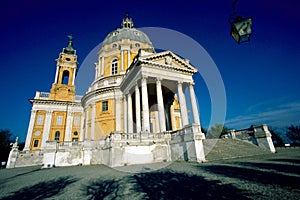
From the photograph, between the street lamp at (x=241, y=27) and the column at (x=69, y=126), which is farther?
the column at (x=69, y=126)

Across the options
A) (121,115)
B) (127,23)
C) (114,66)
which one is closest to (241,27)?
(121,115)

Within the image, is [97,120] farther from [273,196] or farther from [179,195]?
[273,196]

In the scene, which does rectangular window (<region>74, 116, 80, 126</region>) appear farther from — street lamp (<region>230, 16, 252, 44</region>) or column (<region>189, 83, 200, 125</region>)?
street lamp (<region>230, 16, 252, 44</region>)

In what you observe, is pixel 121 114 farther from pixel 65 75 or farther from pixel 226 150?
pixel 65 75

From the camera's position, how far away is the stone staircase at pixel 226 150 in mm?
10542

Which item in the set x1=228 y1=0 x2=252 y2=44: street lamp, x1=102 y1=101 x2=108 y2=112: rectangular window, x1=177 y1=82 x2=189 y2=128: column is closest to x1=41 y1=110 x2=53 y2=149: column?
x1=102 y1=101 x2=108 y2=112: rectangular window

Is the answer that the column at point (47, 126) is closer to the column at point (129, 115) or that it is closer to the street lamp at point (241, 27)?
the column at point (129, 115)

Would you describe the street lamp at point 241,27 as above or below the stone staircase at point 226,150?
above

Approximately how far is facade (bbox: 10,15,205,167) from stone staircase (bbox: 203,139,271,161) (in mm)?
1289

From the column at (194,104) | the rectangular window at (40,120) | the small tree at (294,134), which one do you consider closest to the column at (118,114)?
the column at (194,104)

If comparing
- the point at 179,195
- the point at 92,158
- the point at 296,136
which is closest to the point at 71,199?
the point at 179,195

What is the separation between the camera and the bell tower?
30.7 m

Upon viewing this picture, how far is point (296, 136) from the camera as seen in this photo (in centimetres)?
2558

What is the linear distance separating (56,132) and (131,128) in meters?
18.3
